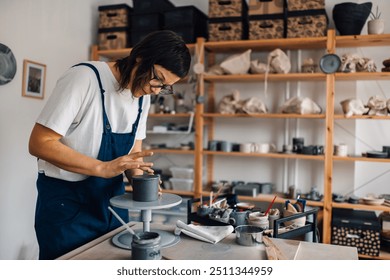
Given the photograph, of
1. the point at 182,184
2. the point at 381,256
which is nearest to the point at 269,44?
the point at 182,184

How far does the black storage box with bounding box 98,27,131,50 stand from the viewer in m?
2.67

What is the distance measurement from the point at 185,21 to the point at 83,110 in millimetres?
1592

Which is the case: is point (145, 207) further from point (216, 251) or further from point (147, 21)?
point (147, 21)

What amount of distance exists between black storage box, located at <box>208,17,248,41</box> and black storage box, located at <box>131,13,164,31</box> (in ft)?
1.26

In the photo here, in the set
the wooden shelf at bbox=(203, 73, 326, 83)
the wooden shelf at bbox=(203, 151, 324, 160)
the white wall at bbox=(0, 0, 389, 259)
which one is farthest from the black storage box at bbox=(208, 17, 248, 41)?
the white wall at bbox=(0, 0, 389, 259)

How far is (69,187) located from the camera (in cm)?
117

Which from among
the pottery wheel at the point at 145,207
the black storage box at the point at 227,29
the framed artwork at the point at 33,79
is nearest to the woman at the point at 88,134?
the pottery wheel at the point at 145,207

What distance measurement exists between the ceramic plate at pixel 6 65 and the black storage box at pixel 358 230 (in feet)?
6.17

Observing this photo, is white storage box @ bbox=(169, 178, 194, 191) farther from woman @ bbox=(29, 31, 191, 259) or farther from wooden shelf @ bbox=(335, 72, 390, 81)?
woman @ bbox=(29, 31, 191, 259)

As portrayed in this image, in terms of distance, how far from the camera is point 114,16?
268 centimetres

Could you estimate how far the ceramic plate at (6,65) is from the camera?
159 centimetres
